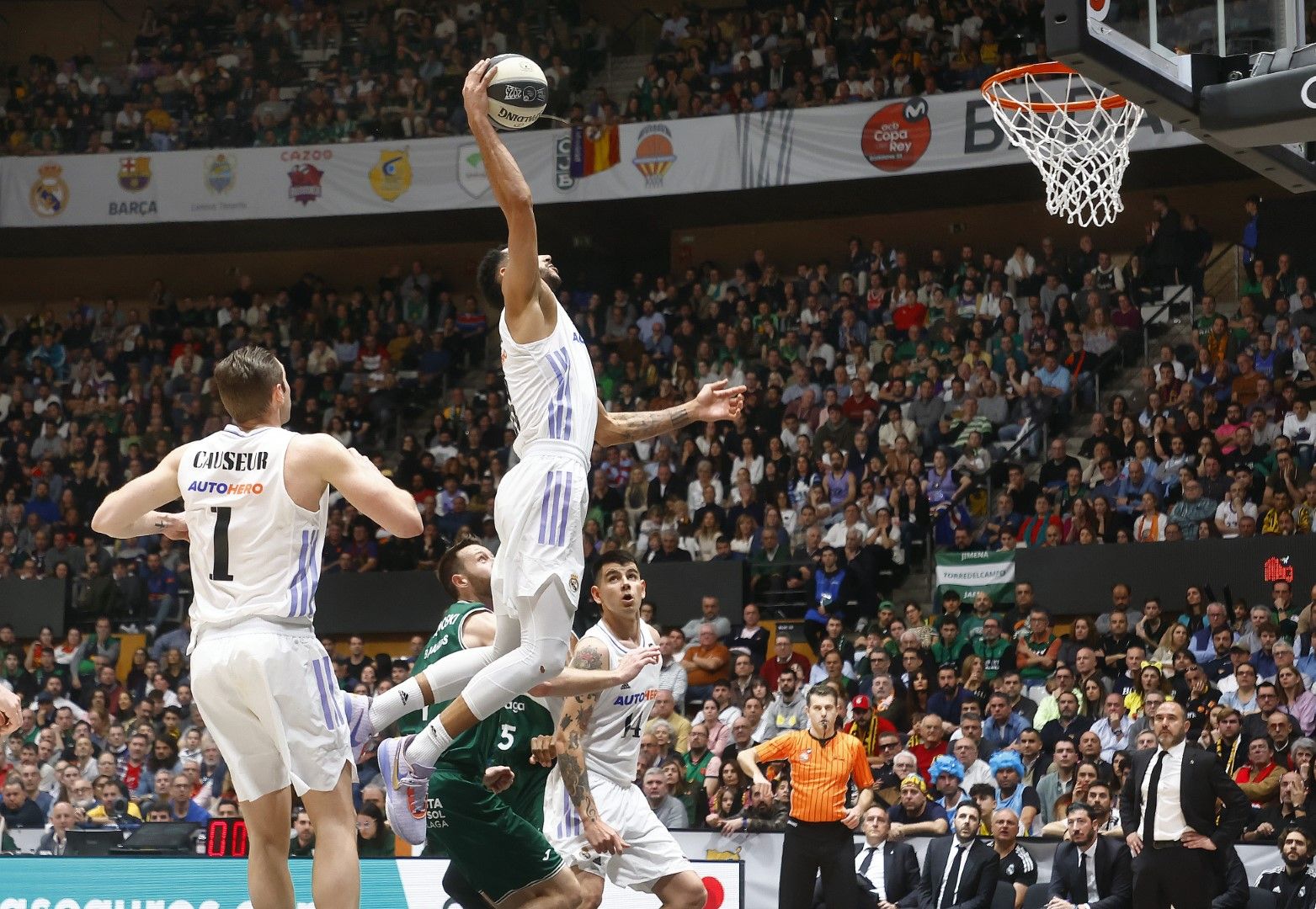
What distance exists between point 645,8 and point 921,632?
15.4 metres

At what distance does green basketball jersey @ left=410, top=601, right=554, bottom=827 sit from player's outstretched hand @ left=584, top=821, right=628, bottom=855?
9.2 inches

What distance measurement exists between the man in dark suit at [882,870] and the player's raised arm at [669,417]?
5.54 m

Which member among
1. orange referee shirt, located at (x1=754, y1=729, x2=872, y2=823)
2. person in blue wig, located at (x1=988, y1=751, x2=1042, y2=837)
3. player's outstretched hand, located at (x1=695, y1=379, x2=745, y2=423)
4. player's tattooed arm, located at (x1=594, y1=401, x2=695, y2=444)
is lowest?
person in blue wig, located at (x1=988, y1=751, x2=1042, y2=837)

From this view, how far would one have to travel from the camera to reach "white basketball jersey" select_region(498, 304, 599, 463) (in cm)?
701

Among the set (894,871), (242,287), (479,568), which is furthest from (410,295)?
(479,568)

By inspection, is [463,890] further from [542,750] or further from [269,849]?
[269,849]

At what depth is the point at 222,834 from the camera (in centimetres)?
1314

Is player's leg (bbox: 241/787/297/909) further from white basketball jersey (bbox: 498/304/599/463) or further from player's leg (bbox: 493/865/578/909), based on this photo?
white basketball jersey (bbox: 498/304/599/463)

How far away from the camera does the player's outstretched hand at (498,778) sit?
7094 mm

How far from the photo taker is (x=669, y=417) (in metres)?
7.75

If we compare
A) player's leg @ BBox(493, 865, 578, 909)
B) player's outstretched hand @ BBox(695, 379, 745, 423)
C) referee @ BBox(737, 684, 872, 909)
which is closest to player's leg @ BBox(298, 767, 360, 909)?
player's leg @ BBox(493, 865, 578, 909)

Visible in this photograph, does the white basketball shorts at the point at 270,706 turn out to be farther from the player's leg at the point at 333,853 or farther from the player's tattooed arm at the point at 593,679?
the player's tattooed arm at the point at 593,679

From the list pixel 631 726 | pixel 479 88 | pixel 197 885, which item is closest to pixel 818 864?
pixel 631 726

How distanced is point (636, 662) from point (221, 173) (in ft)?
66.9
